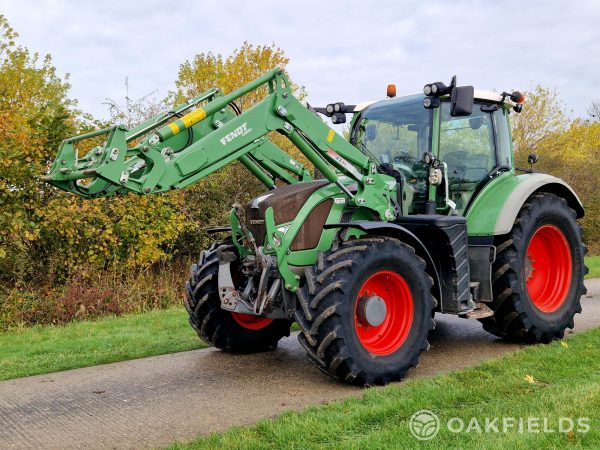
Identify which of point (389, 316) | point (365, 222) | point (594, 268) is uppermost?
point (365, 222)

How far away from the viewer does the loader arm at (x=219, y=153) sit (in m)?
4.64

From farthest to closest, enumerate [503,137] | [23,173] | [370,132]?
1. [23,173]
2. [503,137]
3. [370,132]

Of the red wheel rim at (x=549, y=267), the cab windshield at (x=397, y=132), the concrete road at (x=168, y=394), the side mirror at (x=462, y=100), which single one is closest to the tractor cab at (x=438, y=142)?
the cab windshield at (x=397, y=132)

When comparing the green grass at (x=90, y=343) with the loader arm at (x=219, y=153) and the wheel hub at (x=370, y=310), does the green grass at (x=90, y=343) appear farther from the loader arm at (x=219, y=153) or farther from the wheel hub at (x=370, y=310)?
the wheel hub at (x=370, y=310)

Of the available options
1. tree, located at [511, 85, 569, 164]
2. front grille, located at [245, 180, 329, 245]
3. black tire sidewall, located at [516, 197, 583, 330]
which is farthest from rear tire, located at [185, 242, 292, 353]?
tree, located at [511, 85, 569, 164]

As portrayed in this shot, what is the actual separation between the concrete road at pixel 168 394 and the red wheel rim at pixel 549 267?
0.78 m

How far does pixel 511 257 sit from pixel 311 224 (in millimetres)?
2155

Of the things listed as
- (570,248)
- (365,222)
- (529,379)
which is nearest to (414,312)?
(365,222)

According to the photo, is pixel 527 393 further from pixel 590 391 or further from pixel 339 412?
pixel 339 412

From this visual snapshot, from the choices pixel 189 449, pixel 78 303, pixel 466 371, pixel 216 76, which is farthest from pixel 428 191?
pixel 216 76

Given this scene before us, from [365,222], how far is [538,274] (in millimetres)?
2795

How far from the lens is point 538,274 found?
7.09m

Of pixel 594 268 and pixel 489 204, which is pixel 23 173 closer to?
pixel 489 204

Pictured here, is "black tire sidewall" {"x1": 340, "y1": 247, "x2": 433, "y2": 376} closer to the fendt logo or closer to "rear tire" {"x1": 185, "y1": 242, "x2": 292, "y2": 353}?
the fendt logo
